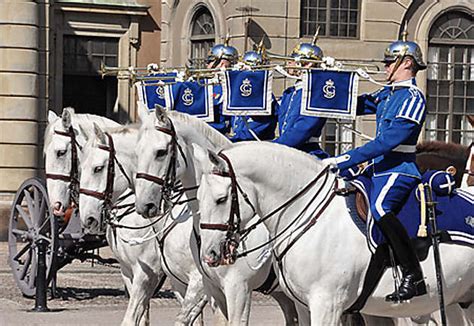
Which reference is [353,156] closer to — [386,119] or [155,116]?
[386,119]

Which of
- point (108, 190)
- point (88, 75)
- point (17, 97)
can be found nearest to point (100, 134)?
point (108, 190)

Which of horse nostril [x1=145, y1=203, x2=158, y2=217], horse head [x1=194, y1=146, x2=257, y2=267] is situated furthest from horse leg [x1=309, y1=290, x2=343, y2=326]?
horse nostril [x1=145, y1=203, x2=158, y2=217]

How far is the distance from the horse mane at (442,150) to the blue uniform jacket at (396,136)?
362 centimetres

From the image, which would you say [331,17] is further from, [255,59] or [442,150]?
[255,59]

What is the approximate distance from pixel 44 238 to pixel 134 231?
4.13 m

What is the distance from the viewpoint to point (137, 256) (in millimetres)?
10750

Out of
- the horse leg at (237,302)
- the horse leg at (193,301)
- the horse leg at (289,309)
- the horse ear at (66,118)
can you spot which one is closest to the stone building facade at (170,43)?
the horse ear at (66,118)

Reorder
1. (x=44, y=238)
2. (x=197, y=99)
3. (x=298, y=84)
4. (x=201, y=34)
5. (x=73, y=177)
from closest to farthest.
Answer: (x=298, y=84), (x=73, y=177), (x=197, y=99), (x=44, y=238), (x=201, y=34)

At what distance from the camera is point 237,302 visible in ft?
30.9

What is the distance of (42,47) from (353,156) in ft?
49.9

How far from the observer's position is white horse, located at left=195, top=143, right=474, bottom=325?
825 cm

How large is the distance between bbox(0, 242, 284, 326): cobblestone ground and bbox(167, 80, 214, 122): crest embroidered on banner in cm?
199

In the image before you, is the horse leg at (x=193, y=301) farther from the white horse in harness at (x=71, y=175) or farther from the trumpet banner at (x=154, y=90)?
the trumpet banner at (x=154, y=90)

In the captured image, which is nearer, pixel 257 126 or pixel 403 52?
pixel 403 52
